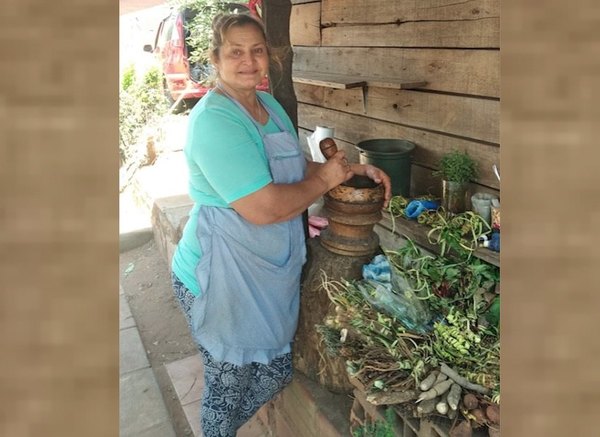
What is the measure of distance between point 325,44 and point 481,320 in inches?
90.7

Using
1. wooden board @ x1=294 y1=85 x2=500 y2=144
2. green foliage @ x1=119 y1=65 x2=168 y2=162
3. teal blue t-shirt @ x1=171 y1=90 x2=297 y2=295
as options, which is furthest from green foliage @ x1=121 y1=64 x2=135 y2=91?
teal blue t-shirt @ x1=171 y1=90 x2=297 y2=295

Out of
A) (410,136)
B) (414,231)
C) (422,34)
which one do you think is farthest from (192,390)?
(422,34)

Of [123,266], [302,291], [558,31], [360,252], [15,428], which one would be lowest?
[123,266]

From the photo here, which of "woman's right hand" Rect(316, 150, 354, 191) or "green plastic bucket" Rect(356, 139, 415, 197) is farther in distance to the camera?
"green plastic bucket" Rect(356, 139, 415, 197)

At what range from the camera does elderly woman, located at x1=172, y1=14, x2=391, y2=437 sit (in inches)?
74.0

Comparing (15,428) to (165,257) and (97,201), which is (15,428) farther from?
(165,257)

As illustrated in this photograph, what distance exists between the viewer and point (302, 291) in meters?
2.41

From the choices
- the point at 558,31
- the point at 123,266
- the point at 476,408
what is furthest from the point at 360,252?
the point at 123,266

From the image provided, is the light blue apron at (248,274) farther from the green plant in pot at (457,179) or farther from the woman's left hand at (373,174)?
the green plant in pot at (457,179)

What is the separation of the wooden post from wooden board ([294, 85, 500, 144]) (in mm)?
608

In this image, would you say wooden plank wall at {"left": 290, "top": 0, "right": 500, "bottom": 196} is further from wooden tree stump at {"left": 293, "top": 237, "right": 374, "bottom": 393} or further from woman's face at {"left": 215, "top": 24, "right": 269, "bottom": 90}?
woman's face at {"left": 215, "top": 24, "right": 269, "bottom": 90}

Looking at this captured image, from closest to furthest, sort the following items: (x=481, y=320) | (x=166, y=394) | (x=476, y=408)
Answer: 1. (x=476, y=408)
2. (x=481, y=320)
3. (x=166, y=394)

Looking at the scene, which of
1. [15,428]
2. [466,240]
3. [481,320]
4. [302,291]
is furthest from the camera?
[302,291]

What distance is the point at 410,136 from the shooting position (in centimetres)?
293
